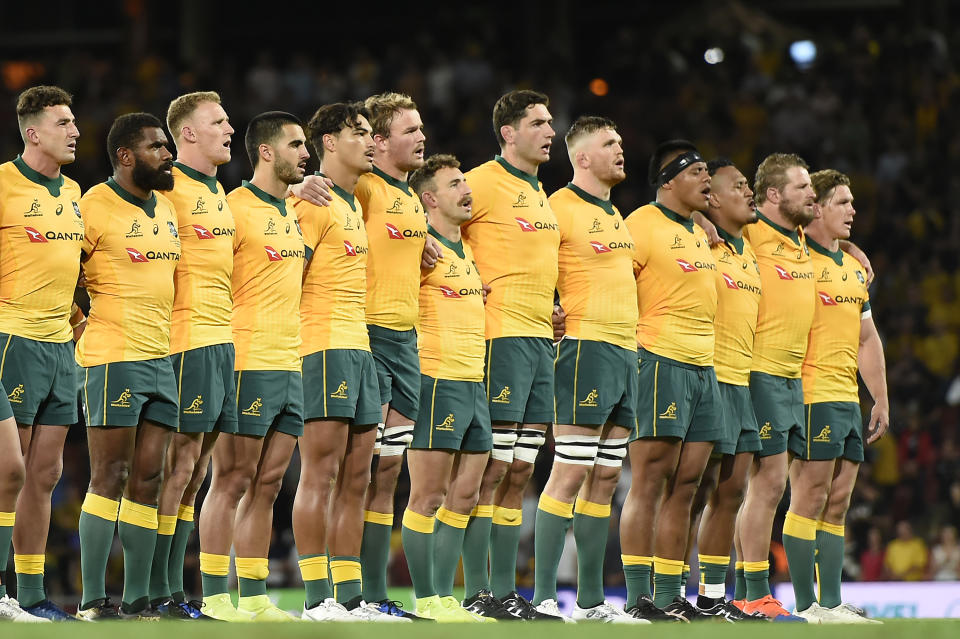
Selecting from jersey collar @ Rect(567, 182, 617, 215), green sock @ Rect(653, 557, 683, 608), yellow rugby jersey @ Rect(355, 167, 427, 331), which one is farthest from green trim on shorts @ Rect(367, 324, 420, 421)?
green sock @ Rect(653, 557, 683, 608)

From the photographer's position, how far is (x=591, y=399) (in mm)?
8242

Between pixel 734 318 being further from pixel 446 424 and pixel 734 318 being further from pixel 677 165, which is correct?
pixel 446 424

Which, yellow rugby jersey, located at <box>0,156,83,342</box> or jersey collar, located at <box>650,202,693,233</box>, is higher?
jersey collar, located at <box>650,202,693,233</box>

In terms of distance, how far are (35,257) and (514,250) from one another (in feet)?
8.80

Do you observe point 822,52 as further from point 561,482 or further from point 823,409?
point 561,482

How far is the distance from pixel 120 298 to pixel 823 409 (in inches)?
185

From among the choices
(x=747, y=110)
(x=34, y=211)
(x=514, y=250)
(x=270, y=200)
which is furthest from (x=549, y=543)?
(x=747, y=110)

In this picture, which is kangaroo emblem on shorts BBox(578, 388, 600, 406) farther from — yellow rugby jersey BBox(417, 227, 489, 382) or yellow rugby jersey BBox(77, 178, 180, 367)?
yellow rugby jersey BBox(77, 178, 180, 367)

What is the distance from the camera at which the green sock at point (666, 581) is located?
27.8 feet

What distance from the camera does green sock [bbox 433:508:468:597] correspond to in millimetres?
8031

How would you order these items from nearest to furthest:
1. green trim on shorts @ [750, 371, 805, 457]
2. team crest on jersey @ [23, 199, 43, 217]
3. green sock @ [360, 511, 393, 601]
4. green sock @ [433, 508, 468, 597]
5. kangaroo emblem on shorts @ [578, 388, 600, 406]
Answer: team crest on jersey @ [23, 199, 43, 217] < green sock @ [360, 511, 393, 601] < green sock @ [433, 508, 468, 597] < kangaroo emblem on shorts @ [578, 388, 600, 406] < green trim on shorts @ [750, 371, 805, 457]

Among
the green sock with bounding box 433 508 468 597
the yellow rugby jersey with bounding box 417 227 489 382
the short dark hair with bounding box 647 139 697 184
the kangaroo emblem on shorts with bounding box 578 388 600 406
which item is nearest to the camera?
the green sock with bounding box 433 508 468 597

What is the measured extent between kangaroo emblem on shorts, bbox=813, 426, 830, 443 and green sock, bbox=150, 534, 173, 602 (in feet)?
14.1

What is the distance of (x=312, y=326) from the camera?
7699 mm
